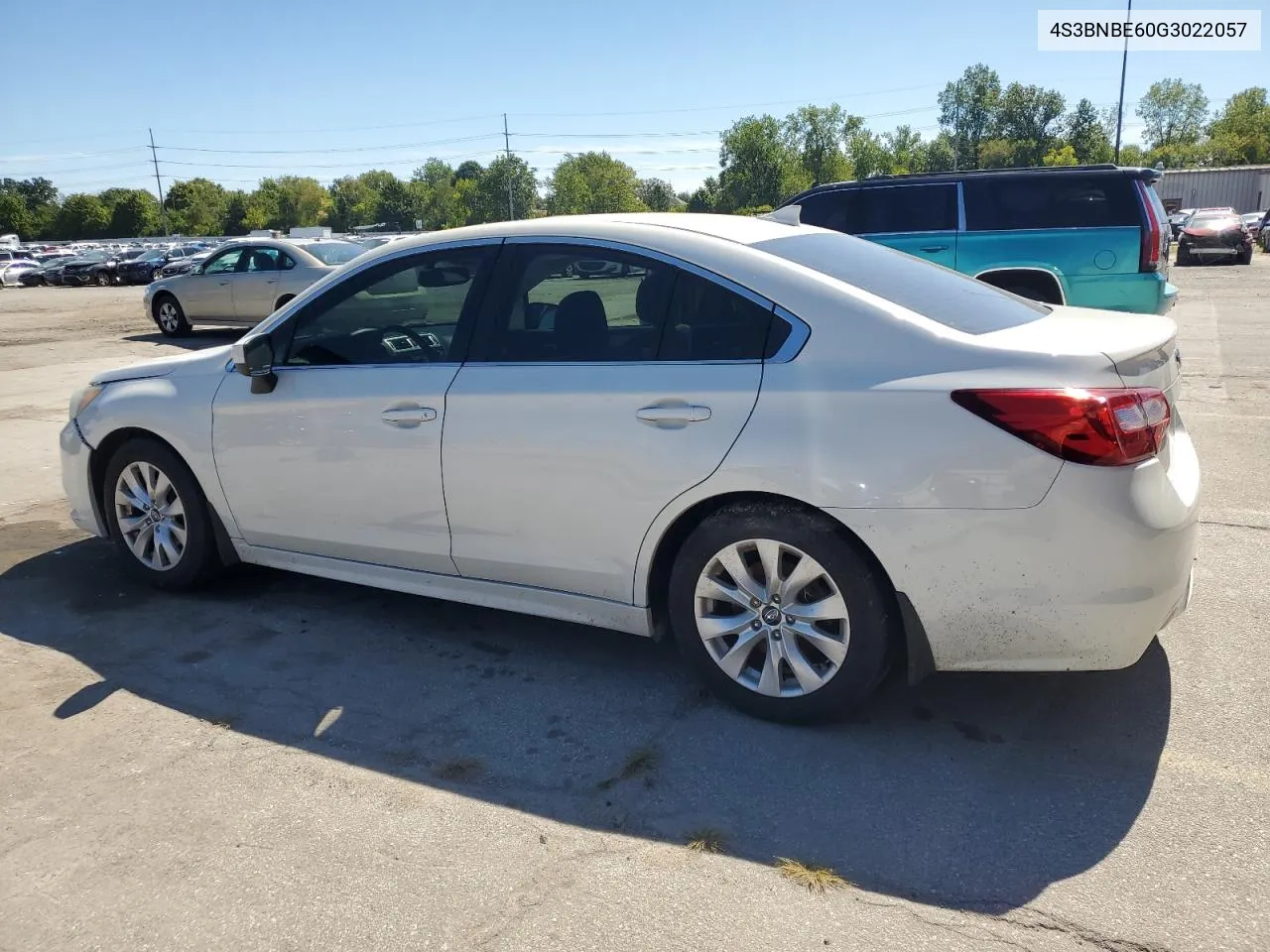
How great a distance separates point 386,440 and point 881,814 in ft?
7.47

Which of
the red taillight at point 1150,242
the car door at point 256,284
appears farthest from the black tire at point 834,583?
the car door at point 256,284

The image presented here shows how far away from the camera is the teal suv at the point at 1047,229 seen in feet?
29.1

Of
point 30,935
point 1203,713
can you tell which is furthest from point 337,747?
point 1203,713

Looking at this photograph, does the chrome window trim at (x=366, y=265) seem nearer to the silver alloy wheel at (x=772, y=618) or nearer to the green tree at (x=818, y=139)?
the silver alloy wheel at (x=772, y=618)

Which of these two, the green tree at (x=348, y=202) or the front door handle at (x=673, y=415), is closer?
the front door handle at (x=673, y=415)

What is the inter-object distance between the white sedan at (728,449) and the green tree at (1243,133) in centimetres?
10462

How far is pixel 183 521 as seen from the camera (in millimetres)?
4719

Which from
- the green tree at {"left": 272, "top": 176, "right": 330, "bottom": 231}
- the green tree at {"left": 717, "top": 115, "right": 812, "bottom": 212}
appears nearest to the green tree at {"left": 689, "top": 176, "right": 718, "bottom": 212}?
the green tree at {"left": 717, "top": 115, "right": 812, "bottom": 212}

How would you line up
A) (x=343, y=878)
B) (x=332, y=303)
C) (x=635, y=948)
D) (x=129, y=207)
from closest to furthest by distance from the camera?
(x=635, y=948) → (x=343, y=878) → (x=332, y=303) → (x=129, y=207)

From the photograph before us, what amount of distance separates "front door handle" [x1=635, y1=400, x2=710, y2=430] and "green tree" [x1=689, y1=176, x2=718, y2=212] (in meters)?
88.7

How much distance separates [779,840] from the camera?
2.81m

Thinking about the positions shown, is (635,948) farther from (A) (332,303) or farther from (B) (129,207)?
(B) (129,207)

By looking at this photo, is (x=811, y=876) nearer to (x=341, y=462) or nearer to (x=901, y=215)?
(x=341, y=462)

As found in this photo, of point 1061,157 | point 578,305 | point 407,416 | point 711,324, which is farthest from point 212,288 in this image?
point 1061,157
